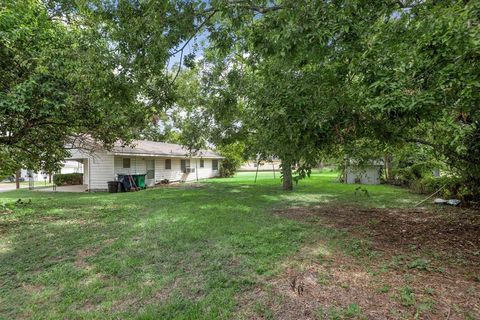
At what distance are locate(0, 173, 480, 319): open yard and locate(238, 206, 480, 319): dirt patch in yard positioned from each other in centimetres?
2

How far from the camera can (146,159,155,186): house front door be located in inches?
795

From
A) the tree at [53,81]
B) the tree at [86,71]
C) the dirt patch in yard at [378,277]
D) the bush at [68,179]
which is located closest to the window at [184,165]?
the bush at [68,179]

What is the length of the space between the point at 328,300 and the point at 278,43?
3482 mm

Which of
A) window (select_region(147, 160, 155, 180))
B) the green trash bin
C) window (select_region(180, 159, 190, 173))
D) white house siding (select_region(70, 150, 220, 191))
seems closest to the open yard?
white house siding (select_region(70, 150, 220, 191))

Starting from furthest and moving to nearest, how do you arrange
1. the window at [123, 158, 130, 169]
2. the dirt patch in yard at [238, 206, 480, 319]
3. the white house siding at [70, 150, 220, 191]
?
the window at [123, 158, 130, 169], the white house siding at [70, 150, 220, 191], the dirt patch in yard at [238, 206, 480, 319]

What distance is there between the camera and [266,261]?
4.60 meters

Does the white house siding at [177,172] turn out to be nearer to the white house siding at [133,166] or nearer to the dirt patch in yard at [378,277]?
the white house siding at [133,166]

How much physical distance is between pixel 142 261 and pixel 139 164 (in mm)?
15540

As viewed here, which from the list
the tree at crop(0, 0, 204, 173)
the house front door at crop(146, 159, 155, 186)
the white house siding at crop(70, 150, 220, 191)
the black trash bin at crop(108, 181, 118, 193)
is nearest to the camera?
the tree at crop(0, 0, 204, 173)

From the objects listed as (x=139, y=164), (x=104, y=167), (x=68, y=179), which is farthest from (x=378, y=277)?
(x=68, y=179)

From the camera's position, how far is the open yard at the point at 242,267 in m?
3.24

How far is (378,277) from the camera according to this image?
3.96 m

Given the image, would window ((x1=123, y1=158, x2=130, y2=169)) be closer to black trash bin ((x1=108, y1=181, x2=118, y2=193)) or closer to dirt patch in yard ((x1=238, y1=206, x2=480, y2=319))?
black trash bin ((x1=108, y1=181, x2=118, y2=193))

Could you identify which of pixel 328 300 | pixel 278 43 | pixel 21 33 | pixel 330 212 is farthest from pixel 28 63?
→ pixel 330 212
